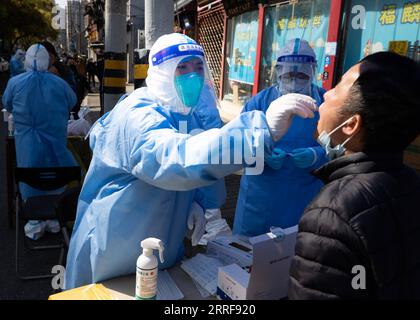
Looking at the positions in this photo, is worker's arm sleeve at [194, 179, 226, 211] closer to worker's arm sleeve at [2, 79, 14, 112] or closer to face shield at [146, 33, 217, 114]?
face shield at [146, 33, 217, 114]

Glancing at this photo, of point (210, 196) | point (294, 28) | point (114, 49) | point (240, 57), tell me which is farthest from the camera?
point (240, 57)

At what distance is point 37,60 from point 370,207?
147 inches

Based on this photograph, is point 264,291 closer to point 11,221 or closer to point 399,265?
point 399,265

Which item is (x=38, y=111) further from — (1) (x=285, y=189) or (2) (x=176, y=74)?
(2) (x=176, y=74)

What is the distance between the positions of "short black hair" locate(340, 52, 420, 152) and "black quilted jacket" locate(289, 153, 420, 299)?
0.20 ft

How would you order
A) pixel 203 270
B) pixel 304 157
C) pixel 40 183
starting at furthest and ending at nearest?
pixel 40 183
pixel 304 157
pixel 203 270

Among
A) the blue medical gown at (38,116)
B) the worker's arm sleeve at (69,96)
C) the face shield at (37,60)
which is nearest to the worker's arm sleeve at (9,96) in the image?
the blue medical gown at (38,116)

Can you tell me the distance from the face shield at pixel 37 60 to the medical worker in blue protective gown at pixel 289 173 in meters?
2.51

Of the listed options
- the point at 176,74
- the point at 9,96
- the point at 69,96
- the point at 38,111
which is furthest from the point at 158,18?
the point at 176,74

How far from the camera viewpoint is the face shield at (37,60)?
3.83 metres

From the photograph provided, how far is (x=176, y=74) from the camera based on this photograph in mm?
1487

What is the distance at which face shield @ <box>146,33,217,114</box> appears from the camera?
1.48 meters

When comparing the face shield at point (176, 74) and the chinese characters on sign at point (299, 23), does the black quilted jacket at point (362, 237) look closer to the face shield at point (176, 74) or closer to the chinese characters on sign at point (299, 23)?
the face shield at point (176, 74)

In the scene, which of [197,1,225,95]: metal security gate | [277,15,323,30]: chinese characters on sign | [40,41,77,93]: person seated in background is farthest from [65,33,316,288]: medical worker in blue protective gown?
[197,1,225,95]: metal security gate
